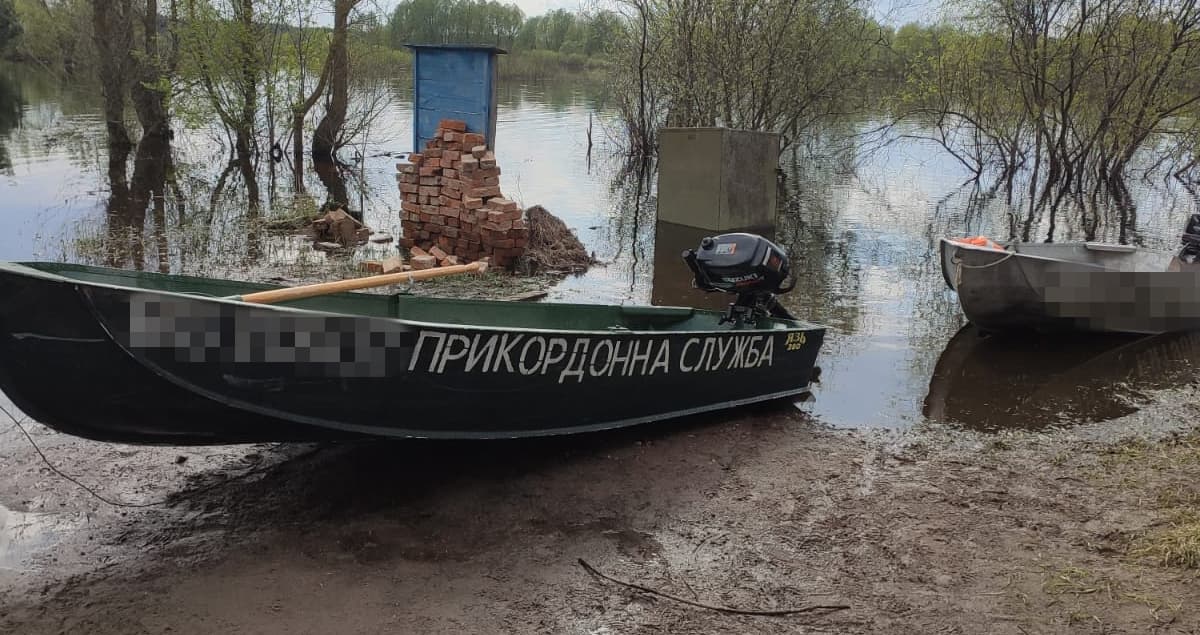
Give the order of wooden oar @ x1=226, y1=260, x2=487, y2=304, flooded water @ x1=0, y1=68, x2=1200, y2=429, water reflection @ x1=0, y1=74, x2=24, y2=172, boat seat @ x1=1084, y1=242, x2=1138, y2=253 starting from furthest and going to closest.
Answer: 1. water reflection @ x1=0, y1=74, x2=24, y2=172
2. boat seat @ x1=1084, y1=242, x2=1138, y2=253
3. flooded water @ x1=0, y1=68, x2=1200, y2=429
4. wooden oar @ x1=226, y1=260, x2=487, y2=304

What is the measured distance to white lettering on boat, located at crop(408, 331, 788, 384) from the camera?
4.02 metres

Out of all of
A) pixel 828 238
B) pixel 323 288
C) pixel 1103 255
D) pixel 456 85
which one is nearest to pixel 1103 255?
pixel 1103 255

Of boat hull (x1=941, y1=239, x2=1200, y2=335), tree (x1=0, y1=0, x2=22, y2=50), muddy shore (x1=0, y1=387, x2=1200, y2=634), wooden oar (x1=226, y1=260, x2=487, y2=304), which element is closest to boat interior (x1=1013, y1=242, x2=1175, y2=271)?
boat hull (x1=941, y1=239, x2=1200, y2=335)

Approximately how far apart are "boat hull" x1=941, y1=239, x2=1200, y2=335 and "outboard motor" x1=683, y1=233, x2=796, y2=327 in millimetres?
2664

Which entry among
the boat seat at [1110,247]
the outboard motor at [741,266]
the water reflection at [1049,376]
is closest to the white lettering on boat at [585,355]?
the outboard motor at [741,266]

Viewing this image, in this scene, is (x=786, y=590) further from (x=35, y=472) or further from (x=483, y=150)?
(x=483, y=150)

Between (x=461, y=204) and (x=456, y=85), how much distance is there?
1.32 m

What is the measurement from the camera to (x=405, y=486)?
4539mm

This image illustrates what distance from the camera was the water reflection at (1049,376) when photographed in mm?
6105

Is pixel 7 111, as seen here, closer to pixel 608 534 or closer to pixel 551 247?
pixel 551 247

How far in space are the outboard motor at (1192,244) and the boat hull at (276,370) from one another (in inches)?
231

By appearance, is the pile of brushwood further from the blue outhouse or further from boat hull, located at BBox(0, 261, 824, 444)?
boat hull, located at BBox(0, 261, 824, 444)

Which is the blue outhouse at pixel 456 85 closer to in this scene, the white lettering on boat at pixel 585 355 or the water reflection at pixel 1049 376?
the white lettering on boat at pixel 585 355

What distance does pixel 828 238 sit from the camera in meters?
12.9
